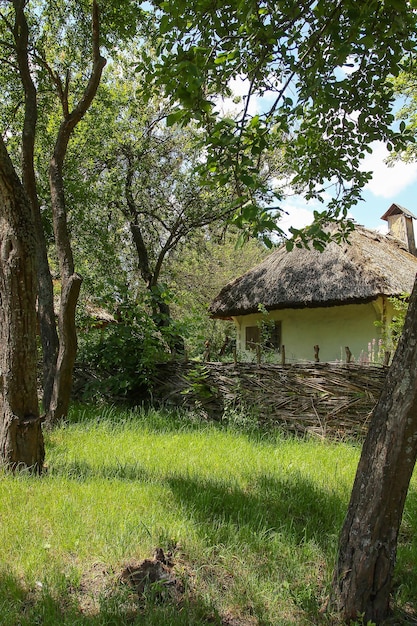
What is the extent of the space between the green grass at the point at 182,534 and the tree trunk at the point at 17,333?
310mm

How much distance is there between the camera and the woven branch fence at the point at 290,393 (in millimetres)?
6270

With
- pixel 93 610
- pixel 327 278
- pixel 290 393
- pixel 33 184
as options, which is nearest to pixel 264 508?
pixel 93 610

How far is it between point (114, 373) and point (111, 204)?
6709 mm

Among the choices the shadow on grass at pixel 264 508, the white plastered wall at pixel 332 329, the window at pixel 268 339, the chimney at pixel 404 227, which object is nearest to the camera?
the shadow on grass at pixel 264 508

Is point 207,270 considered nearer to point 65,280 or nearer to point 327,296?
point 327,296

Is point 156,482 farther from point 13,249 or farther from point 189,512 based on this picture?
point 13,249

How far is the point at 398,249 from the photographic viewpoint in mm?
13109

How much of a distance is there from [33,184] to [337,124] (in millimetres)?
4610

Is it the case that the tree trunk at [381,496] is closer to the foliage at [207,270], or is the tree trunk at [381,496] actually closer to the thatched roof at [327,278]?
A: the thatched roof at [327,278]

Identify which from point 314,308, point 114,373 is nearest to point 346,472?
point 114,373

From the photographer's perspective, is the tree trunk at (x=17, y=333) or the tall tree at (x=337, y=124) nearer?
the tall tree at (x=337, y=124)

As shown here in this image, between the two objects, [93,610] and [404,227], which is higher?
[404,227]

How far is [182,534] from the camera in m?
3.25

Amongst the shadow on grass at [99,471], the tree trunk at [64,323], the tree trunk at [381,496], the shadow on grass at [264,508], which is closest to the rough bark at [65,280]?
the tree trunk at [64,323]
